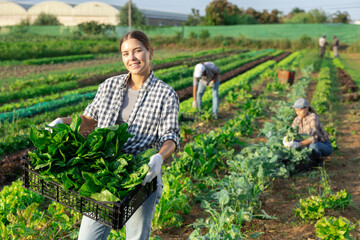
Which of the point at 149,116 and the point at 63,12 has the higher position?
the point at 63,12

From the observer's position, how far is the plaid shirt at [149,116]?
2145 millimetres

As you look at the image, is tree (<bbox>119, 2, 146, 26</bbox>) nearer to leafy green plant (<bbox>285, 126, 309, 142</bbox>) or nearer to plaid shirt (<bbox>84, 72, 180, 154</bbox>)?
leafy green plant (<bbox>285, 126, 309, 142</bbox>)

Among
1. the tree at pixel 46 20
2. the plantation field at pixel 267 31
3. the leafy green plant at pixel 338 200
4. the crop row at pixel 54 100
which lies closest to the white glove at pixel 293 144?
the leafy green plant at pixel 338 200

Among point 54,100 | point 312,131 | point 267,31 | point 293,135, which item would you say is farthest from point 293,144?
point 267,31

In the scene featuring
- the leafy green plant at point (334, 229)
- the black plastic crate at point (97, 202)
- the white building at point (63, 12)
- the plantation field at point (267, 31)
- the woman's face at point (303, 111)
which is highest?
the white building at point (63, 12)

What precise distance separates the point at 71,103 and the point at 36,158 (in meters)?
7.92

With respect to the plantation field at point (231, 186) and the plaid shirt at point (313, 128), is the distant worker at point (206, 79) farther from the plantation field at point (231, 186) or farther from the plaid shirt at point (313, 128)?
the plaid shirt at point (313, 128)

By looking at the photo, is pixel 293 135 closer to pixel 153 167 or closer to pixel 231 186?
pixel 231 186

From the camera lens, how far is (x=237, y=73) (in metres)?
15.6

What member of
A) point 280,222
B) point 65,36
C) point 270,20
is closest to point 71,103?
point 280,222

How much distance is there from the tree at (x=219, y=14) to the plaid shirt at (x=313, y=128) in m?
40.1

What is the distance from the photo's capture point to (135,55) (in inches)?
83.0

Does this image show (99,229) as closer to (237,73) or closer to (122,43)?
(122,43)

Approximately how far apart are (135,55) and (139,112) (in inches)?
13.6
